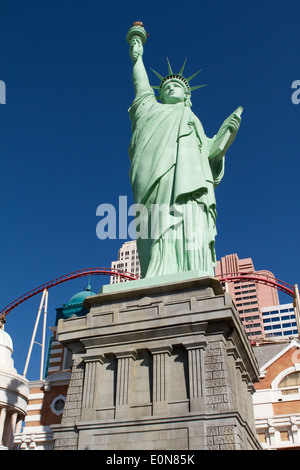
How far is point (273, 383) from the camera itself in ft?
58.3

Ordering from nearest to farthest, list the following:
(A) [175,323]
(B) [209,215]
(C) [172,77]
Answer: (A) [175,323], (B) [209,215], (C) [172,77]

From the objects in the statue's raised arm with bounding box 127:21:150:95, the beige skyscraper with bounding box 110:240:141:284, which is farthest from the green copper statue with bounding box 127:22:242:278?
the beige skyscraper with bounding box 110:240:141:284

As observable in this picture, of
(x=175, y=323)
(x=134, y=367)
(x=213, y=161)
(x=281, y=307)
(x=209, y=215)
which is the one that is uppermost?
(x=281, y=307)

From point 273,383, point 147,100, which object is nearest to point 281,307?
point 273,383

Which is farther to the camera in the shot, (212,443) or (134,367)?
(134,367)

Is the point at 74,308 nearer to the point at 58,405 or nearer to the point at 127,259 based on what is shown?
the point at 58,405

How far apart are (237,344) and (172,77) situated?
8.64 meters

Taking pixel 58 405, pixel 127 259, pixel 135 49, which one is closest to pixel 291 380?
pixel 58 405

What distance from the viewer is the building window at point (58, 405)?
19312mm

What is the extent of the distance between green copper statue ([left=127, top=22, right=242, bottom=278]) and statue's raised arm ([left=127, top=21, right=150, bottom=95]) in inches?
33.3

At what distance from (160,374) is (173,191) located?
180 inches

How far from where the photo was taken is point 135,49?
15.5 metres

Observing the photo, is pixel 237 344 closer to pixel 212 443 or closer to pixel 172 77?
pixel 212 443
